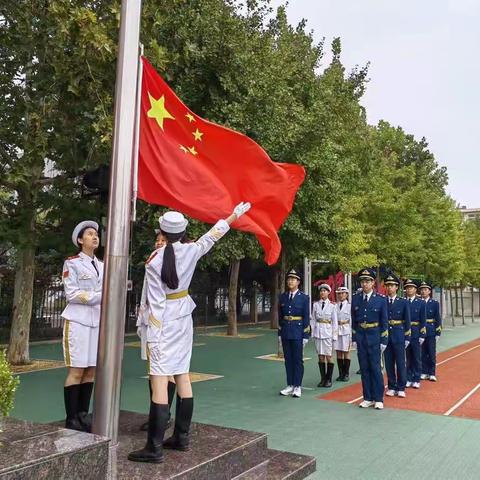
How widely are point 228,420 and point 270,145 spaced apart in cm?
499

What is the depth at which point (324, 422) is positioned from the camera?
24.0 ft

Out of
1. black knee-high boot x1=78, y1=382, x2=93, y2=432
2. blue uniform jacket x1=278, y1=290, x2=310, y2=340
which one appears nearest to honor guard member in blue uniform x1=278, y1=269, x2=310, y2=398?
blue uniform jacket x1=278, y1=290, x2=310, y2=340

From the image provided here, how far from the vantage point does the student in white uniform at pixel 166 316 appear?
424 centimetres

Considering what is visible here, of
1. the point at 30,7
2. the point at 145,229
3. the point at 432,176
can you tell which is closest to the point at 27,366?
the point at 145,229

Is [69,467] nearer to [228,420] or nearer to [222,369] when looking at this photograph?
[228,420]

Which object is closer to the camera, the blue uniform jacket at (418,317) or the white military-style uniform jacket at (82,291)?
the white military-style uniform jacket at (82,291)

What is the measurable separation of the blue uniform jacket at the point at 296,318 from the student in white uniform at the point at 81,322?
463cm

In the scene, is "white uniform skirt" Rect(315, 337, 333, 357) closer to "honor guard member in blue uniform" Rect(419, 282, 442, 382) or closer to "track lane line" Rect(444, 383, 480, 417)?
"track lane line" Rect(444, 383, 480, 417)

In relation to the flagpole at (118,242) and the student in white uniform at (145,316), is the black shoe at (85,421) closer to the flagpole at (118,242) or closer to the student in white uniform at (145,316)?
the student in white uniform at (145,316)

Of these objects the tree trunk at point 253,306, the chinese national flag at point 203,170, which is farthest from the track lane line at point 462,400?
the tree trunk at point 253,306

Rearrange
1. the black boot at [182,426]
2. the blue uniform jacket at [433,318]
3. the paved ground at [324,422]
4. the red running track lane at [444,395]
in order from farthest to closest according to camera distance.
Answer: the blue uniform jacket at [433,318] → the red running track lane at [444,395] → the paved ground at [324,422] → the black boot at [182,426]

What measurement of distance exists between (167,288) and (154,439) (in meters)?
1.13

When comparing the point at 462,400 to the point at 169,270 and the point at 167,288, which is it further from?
the point at 169,270

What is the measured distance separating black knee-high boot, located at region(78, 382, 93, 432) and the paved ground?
2.10 metres
